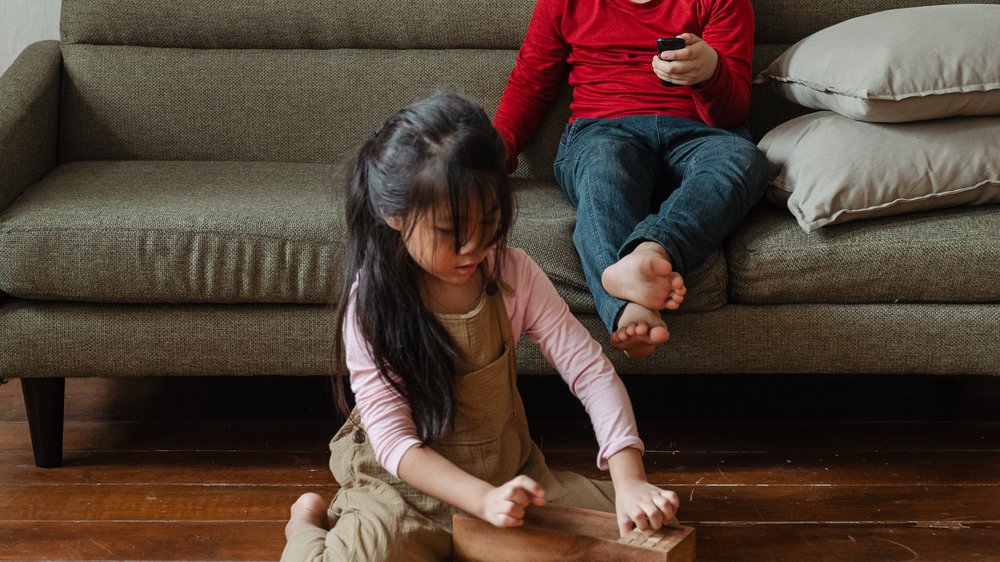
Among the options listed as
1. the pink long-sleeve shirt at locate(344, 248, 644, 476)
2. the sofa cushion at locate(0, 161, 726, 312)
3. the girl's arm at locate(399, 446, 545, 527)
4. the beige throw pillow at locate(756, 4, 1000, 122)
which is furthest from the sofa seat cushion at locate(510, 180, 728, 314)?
the girl's arm at locate(399, 446, 545, 527)

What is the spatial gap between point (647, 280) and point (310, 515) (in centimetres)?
55

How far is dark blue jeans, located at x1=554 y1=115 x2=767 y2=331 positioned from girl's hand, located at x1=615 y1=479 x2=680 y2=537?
38cm

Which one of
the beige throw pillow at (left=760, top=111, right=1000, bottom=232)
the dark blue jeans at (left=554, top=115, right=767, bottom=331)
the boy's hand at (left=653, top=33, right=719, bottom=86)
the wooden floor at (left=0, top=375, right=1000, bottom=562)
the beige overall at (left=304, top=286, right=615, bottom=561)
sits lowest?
the wooden floor at (left=0, top=375, right=1000, bottom=562)

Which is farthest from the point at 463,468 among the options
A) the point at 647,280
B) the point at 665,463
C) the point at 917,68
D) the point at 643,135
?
the point at 917,68

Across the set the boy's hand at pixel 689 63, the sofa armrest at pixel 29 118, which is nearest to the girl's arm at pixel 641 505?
the boy's hand at pixel 689 63

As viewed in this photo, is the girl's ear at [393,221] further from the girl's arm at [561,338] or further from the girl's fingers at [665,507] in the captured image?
the girl's fingers at [665,507]

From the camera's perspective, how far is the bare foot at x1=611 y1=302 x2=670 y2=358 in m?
1.38

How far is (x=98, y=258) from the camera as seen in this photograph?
148 centimetres

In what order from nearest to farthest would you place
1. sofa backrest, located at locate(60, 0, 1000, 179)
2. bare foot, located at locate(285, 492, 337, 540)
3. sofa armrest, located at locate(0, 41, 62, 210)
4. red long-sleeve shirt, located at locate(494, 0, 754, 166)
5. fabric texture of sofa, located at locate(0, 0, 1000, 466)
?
1. bare foot, located at locate(285, 492, 337, 540)
2. fabric texture of sofa, located at locate(0, 0, 1000, 466)
3. sofa armrest, located at locate(0, 41, 62, 210)
4. red long-sleeve shirt, located at locate(494, 0, 754, 166)
5. sofa backrest, located at locate(60, 0, 1000, 179)

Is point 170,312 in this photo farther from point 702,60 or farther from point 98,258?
point 702,60

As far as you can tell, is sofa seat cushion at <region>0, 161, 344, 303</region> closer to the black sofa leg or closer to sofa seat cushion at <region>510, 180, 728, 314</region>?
the black sofa leg

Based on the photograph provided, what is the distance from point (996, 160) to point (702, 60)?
0.47 meters

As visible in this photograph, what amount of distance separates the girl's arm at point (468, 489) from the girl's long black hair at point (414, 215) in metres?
0.06

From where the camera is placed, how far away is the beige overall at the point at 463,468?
1167mm
